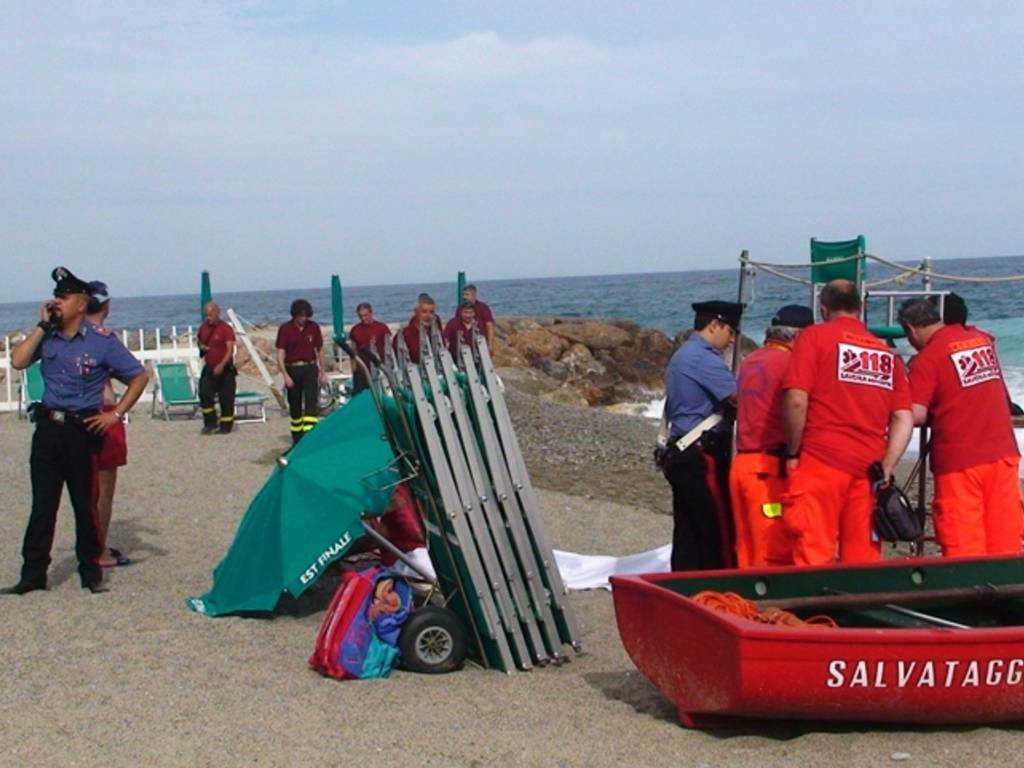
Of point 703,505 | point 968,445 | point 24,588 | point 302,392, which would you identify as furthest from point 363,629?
point 302,392

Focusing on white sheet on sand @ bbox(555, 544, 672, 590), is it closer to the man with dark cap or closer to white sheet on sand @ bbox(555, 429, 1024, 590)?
white sheet on sand @ bbox(555, 429, 1024, 590)

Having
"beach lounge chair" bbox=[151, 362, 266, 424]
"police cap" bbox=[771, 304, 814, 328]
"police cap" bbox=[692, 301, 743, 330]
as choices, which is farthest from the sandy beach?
"beach lounge chair" bbox=[151, 362, 266, 424]

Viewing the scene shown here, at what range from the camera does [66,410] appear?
26.4 feet

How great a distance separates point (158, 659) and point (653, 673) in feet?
8.34

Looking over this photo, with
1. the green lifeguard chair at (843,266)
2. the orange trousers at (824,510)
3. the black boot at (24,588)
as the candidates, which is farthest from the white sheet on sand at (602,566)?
the black boot at (24,588)

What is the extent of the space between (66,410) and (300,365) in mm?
7901

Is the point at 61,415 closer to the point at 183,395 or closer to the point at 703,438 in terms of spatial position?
the point at 703,438

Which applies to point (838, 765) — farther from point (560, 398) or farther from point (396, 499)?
point (560, 398)

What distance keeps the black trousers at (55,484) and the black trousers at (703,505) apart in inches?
134

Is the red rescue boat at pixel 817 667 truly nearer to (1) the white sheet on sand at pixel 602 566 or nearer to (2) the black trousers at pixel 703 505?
(2) the black trousers at pixel 703 505

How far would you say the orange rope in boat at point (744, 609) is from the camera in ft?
18.8

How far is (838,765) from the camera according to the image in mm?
5219

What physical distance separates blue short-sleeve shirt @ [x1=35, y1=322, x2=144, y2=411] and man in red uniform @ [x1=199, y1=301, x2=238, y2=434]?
905 cm

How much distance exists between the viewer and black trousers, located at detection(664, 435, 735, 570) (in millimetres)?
7254
